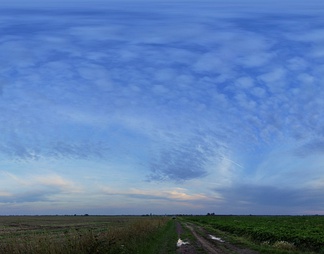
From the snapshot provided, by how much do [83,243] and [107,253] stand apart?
146cm

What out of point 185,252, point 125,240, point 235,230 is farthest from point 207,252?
point 235,230

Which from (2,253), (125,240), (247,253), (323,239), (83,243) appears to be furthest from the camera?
(323,239)

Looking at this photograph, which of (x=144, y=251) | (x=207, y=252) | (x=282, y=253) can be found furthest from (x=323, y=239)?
(x=144, y=251)

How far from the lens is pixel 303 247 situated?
25156mm

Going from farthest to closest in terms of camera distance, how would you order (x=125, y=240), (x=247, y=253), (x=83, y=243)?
(x=125, y=240)
(x=247, y=253)
(x=83, y=243)

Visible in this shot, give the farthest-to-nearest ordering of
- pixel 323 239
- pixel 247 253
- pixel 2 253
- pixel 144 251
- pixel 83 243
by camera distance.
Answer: pixel 323 239
pixel 247 253
pixel 144 251
pixel 83 243
pixel 2 253

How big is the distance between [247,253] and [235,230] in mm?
24985

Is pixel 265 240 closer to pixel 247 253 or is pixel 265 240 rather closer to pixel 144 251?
pixel 247 253

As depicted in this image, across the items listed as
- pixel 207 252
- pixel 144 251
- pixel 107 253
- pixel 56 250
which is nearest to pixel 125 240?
pixel 144 251

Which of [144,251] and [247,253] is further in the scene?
[247,253]

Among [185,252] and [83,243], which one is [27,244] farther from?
[185,252]

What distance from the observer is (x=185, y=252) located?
67.9 feet

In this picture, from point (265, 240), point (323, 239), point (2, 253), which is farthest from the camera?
point (265, 240)

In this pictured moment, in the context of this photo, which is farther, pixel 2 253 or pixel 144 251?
pixel 144 251
